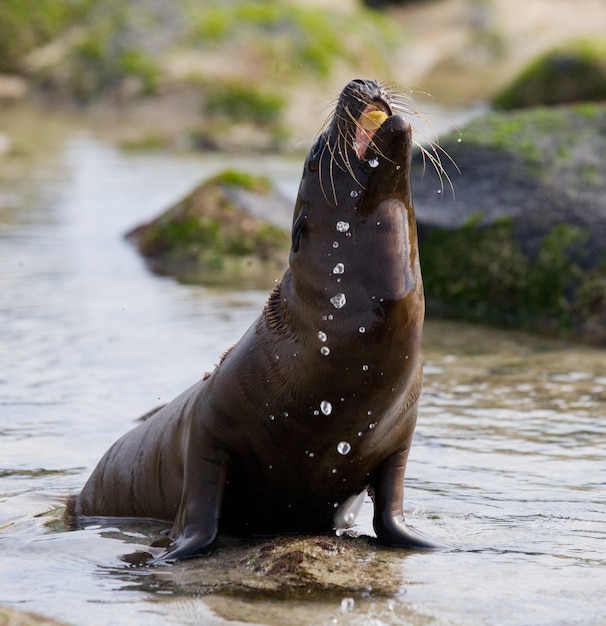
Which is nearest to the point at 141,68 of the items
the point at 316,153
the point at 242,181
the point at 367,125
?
the point at 242,181

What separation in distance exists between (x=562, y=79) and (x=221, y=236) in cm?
1583

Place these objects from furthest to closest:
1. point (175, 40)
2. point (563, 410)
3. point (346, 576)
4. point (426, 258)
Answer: point (175, 40) < point (426, 258) < point (563, 410) < point (346, 576)

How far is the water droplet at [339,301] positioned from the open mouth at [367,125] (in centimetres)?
58

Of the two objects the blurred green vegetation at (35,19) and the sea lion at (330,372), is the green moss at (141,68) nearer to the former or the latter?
the blurred green vegetation at (35,19)

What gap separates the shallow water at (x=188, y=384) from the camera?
478 centimetres

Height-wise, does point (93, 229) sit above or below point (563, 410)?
above

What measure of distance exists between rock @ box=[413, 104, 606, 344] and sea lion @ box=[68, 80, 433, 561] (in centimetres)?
590

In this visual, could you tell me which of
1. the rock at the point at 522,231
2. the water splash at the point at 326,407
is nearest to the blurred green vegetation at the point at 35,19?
the rock at the point at 522,231

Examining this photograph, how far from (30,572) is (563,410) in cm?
A: 427

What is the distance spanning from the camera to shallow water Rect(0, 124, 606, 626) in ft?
15.7

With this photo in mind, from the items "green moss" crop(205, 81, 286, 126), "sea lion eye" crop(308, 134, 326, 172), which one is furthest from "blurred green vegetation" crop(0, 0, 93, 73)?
"sea lion eye" crop(308, 134, 326, 172)

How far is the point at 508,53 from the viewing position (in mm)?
42562

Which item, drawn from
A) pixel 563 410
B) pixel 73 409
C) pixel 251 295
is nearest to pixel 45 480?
pixel 73 409

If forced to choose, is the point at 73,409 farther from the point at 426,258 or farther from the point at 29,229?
the point at 29,229
